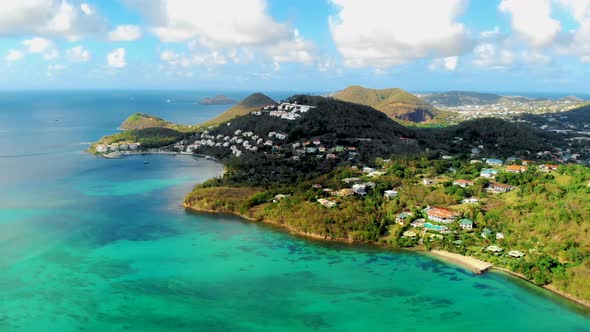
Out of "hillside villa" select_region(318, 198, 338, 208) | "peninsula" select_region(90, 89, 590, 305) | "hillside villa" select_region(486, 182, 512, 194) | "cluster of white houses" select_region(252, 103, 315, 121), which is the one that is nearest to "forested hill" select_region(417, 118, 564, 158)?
"peninsula" select_region(90, 89, 590, 305)

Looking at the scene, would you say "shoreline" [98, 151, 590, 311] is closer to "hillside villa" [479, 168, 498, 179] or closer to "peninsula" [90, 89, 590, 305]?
"peninsula" [90, 89, 590, 305]

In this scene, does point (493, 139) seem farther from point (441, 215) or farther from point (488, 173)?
point (441, 215)

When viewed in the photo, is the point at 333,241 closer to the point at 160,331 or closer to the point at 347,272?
the point at 347,272

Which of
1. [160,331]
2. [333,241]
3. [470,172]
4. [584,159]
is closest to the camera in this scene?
[160,331]

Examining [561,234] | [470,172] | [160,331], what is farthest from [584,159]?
[160,331]

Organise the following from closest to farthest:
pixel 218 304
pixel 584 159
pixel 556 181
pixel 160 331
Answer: pixel 160 331
pixel 218 304
pixel 556 181
pixel 584 159

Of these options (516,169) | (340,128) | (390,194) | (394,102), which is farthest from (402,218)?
(394,102)

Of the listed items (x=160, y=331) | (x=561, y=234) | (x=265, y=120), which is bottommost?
(x=160, y=331)
